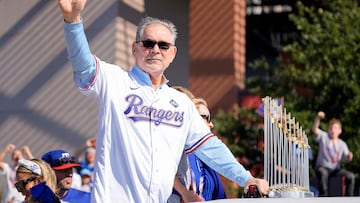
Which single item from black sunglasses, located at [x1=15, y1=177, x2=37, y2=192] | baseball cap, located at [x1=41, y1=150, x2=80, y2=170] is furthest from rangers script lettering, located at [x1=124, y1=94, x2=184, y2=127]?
baseball cap, located at [x1=41, y1=150, x2=80, y2=170]

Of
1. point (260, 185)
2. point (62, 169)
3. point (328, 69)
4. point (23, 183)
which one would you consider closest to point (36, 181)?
point (23, 183)

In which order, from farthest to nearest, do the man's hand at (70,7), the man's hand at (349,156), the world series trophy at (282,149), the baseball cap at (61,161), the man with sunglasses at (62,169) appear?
the man's hand at (349,156) < the baseball cap at (61,161) < the man with sunglasses at (62,169) < the world series trophy at (282,149) < the man's hand at (70,7)

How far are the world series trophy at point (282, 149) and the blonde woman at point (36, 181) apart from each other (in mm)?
1230

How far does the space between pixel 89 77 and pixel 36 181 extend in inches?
62.5

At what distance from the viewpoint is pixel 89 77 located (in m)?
3.60

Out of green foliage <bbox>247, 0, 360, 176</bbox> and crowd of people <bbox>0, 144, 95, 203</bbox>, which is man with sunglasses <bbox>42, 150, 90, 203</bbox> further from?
green foliage <bbox>247, 0, 360, 176</bbox>

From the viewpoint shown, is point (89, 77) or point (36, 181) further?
point (36, 181)

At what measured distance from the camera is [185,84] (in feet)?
39.8

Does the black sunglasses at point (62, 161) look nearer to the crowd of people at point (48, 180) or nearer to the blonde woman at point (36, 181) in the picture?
the crowd of people at point (48, 180)

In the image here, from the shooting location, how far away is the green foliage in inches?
456

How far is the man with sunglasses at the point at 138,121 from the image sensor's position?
363cm

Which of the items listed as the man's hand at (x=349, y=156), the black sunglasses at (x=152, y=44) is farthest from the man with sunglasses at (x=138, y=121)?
the man's hand at (x=349, y=156)

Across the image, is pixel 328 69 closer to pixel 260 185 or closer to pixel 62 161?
pixel 62 161

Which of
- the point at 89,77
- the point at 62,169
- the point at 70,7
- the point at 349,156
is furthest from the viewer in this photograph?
the point at 349,156
